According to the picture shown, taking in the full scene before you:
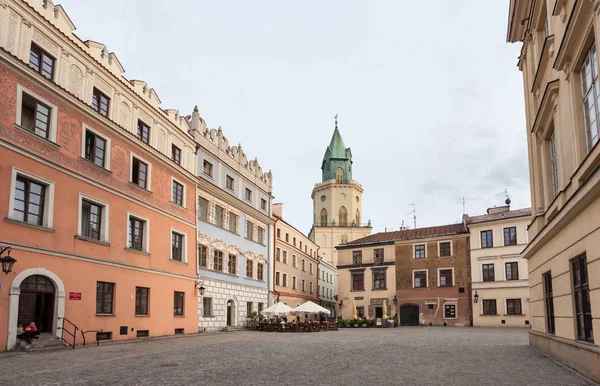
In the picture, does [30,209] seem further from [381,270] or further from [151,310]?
[381,270]

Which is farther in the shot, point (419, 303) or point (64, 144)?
point (419, 303)

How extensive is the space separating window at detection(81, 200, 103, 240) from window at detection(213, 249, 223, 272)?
37.3 ft

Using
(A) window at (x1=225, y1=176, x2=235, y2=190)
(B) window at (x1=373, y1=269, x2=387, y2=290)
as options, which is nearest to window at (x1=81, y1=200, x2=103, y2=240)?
(A) window at (x1=225, y1=176, x2=235, y2=190)

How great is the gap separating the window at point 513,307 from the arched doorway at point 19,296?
3761 cm

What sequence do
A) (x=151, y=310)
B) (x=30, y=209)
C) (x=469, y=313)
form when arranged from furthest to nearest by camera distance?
(x=469, y=313), (x=151, y=310), (x=30, y=209)

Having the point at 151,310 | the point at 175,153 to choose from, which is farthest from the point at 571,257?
the point at 175,153

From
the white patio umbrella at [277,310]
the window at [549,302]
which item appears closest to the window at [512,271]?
the white patio umbrella at [277,310]

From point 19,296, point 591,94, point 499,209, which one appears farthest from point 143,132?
point 499,209

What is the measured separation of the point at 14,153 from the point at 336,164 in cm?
7927

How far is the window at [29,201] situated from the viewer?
1794cm

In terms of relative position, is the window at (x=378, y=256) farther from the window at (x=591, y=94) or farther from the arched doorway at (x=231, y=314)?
the window at (x=591, y=94)

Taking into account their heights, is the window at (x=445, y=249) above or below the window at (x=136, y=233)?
above

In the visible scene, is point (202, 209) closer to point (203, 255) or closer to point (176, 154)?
point (203, 255)

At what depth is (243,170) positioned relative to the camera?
3850 centimetres
